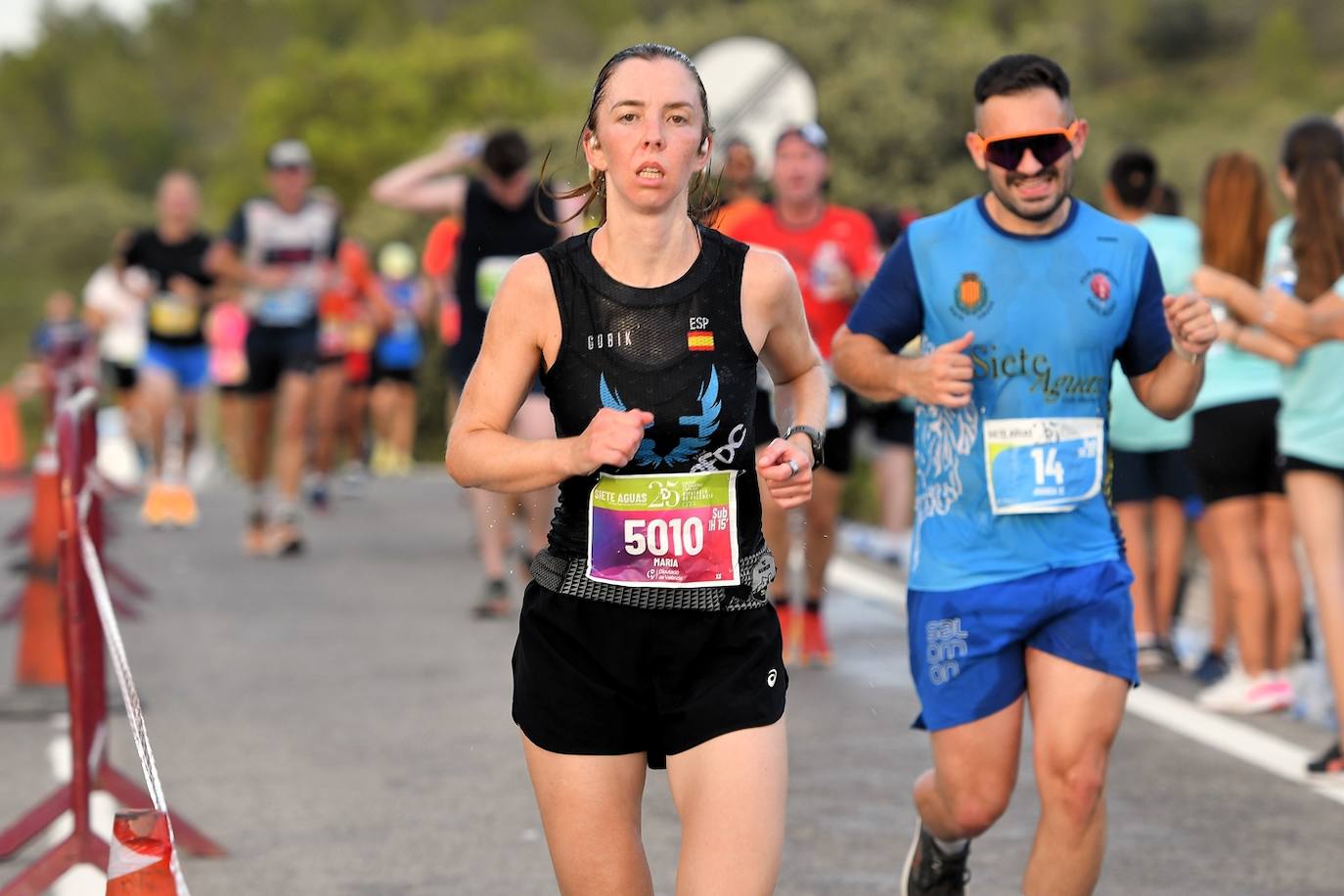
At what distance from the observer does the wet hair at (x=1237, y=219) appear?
29.1 ft

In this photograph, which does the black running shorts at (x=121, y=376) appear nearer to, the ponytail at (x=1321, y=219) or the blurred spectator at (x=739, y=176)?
the blurred spectator at (x=739, y=176)

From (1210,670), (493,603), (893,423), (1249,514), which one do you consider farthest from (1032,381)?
(893,423)

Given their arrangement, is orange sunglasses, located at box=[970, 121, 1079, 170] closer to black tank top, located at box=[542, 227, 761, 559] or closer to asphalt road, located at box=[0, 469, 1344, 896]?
black tank top, located at box=[542, 227, 761, 559]

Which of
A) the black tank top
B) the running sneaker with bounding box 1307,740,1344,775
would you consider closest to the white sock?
the black tank top

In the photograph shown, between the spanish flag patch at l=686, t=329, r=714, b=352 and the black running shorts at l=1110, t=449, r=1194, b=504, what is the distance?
6.27 m

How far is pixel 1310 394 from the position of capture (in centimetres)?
796

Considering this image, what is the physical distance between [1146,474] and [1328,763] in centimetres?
284

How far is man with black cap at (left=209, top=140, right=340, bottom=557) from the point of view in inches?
583

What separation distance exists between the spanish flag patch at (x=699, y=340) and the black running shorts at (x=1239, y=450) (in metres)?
5.28

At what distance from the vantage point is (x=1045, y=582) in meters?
5.42

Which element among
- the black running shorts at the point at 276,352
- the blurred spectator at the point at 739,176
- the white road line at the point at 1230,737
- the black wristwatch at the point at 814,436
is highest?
the blurred spectator at the point at 739,176

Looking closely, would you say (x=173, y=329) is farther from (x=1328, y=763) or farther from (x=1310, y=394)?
(x=1328, y=763)

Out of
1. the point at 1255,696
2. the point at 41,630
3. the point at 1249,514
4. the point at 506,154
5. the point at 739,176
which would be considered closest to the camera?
the point at 1255,696

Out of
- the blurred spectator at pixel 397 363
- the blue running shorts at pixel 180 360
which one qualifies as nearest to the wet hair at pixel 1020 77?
the blue running shorts at pixel 180 360
